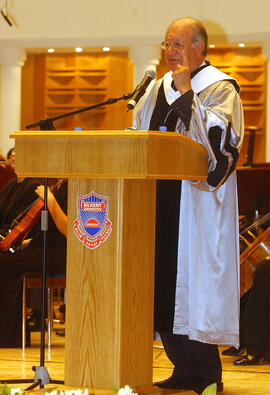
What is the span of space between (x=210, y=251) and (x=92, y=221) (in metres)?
0.83

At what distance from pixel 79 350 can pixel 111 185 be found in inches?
24.5

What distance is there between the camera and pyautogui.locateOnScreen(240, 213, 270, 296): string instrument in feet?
17.3

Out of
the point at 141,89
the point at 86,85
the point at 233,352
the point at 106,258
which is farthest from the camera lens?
the point at 86,85

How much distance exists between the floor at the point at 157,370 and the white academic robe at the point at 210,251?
56cm

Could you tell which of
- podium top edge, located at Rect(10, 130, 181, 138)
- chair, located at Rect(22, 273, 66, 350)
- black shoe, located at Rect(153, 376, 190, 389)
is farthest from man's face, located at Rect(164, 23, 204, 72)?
chair, located at Rect(22, 273, 66, 350)

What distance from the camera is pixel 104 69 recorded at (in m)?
11.9

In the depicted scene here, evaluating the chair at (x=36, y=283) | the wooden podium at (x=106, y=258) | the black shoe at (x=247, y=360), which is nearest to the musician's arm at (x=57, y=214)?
the chair at (x=36, y=283)

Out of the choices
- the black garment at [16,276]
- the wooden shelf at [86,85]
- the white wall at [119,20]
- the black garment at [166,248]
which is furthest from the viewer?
the wooden shelf at [86,85]

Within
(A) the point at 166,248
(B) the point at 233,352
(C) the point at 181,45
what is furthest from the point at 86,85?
(A) the point at 166,248

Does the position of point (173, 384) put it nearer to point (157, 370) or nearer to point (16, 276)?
point (157, 370)

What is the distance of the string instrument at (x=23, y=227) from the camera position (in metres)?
5.05

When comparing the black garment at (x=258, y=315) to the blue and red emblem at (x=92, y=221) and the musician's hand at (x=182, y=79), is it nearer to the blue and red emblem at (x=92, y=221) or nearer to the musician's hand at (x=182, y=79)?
Answer: the musician's hand at (x=182, y=79)

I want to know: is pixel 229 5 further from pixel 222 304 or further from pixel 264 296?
pixel 222 304

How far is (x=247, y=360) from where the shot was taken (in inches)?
187
